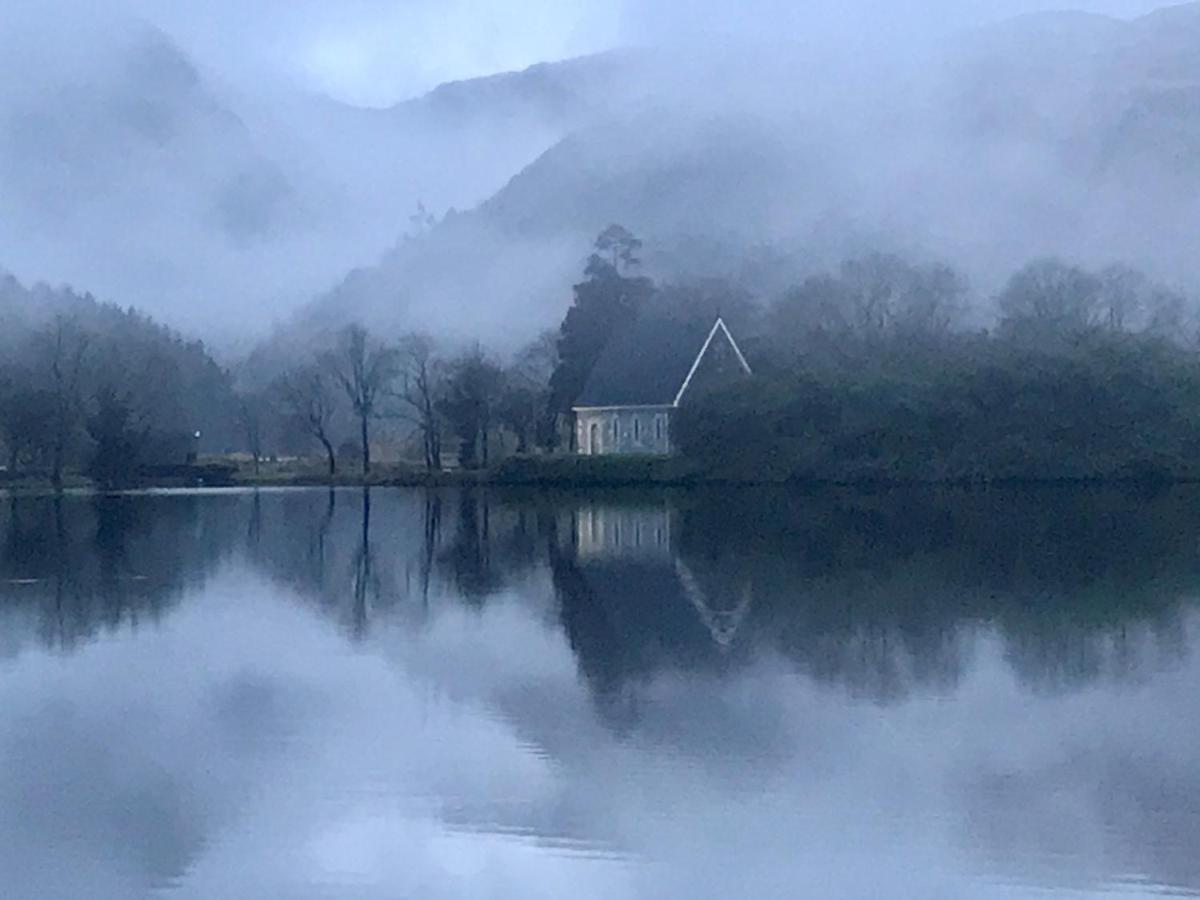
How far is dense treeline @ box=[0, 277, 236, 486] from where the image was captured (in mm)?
69062

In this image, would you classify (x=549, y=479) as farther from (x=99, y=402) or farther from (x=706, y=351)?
(x=99, y=402)

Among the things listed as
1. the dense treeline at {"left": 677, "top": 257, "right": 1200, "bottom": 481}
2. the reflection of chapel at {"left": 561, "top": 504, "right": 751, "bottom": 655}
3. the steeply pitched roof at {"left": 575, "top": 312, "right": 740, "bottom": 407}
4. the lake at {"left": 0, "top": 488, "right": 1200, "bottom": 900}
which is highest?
the steeply pitched roof at {"left": 575, "top": 312, "right": 740, "bottom": 407}

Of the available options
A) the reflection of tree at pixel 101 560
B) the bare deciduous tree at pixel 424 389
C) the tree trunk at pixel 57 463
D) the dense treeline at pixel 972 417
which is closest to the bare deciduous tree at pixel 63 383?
the tree trunk at pixel 57 463

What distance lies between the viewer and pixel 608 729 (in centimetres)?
1259

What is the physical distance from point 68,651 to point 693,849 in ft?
32.7

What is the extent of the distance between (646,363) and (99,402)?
23.7m

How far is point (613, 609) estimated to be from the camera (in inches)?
802

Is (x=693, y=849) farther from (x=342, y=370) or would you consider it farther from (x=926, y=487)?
(x=342, y=370)

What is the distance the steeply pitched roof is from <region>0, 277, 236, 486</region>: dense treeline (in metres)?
19.2

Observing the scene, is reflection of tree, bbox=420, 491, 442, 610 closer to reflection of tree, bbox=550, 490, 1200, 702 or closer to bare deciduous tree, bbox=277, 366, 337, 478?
reflection of tree, bbox=550, 490, 1200, 702

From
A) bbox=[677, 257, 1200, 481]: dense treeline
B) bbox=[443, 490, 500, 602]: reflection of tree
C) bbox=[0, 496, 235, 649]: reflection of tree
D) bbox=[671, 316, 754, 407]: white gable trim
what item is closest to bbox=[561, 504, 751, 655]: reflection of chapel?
bbox=[443, 490, 500, 602]: reflection of tree

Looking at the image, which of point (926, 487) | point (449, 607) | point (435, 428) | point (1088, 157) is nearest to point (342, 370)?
point (435, 428)

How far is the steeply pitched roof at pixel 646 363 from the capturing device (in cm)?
6506

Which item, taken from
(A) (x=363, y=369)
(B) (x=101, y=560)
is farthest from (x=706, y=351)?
(B) (x=101, y=560)
